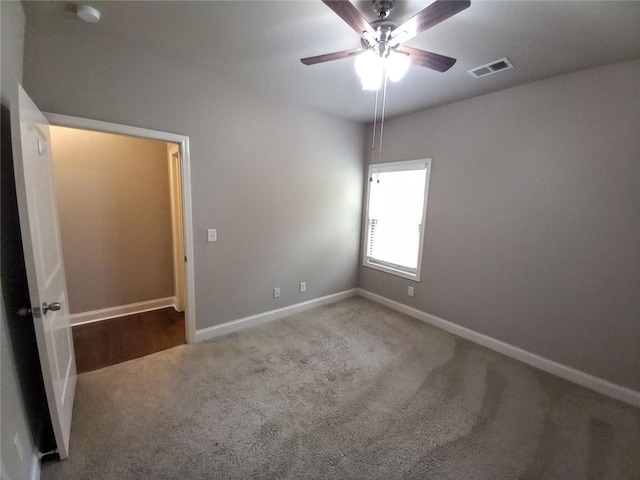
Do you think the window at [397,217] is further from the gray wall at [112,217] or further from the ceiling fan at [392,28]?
the gray wall at [112,217]

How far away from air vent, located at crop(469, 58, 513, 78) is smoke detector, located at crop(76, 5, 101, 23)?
2.73 meters

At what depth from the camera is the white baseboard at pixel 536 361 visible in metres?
2.10

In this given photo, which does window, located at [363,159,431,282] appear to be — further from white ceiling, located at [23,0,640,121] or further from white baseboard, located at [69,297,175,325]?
white baseboard, located at [69,297,175,325]

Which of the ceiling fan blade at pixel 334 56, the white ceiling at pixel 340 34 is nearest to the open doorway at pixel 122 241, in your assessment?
the white ceiling at pixel 340 34

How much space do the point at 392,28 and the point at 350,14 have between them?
1.28ft

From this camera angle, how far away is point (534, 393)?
2.13 meters

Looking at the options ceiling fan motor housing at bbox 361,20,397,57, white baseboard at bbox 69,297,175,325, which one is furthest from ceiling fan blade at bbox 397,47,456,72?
white baseboard at bbox 69,297,175,325

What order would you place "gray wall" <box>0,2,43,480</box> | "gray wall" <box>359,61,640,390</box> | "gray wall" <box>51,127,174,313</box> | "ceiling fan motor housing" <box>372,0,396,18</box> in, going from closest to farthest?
1. "gray wall" <box>0,2,43,480</box>
2. "ceiling fan motor housing" <box>372,0,396,18</box>
3. "gray wall" <box>359,61,640,390</box>
4. "gray wall" <box>51,127,174,313</box>

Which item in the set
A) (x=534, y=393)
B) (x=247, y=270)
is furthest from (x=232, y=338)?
(x=534, y=393)

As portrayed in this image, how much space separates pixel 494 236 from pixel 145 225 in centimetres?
409

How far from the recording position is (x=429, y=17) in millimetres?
1242

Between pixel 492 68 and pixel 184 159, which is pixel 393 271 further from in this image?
pixel 184 159

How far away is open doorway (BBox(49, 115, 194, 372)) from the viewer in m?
2.76

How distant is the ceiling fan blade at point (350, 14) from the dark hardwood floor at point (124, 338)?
9.79ft
